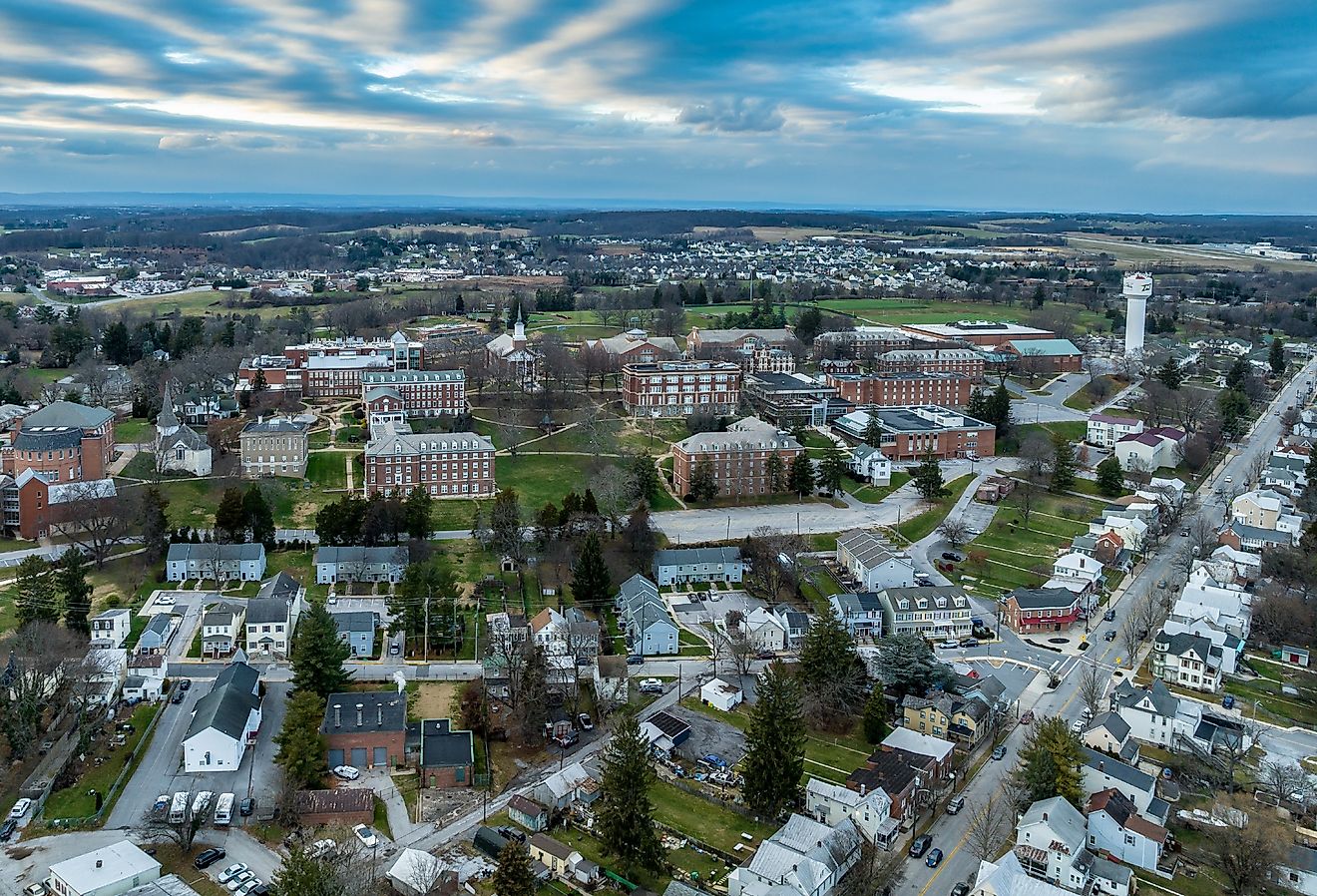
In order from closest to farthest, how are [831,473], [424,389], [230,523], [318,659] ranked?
[318,659] → [230,523] → [831,473] → [424,389]

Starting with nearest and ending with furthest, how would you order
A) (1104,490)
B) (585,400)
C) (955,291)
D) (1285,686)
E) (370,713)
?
(370,713), (1285,686), (1104,490), (585,400), (955,291)

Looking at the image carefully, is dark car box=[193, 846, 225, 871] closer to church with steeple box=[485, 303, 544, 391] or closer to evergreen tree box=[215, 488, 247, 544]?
evergreen tree box=[215, 488, 247, 544]

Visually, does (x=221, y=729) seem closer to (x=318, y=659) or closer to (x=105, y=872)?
(x=318, y=659)

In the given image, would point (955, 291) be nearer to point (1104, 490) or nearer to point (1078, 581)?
point (1104, 490)

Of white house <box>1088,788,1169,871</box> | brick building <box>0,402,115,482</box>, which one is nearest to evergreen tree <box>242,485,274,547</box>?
brick building <box>0,402,115,482</box>

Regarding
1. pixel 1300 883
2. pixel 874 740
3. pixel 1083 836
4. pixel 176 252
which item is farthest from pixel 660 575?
pixel 176 252

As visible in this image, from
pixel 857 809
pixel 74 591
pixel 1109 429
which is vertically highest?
pixel 1109 429

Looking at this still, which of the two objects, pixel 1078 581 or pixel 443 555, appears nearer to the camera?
pixel 1078 581

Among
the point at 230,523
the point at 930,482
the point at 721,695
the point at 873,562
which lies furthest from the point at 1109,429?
the point at 230,523
